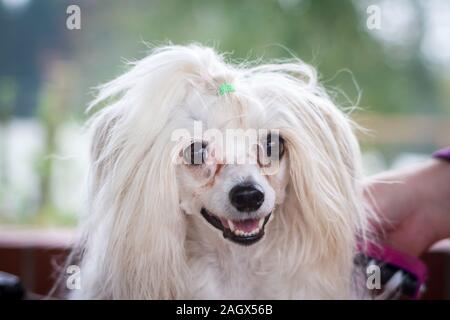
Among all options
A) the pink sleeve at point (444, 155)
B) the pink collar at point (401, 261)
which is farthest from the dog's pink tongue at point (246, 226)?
the pink sleeve at point (444, 155)

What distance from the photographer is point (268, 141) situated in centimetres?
126

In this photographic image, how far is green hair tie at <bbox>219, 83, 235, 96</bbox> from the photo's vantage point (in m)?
1.24

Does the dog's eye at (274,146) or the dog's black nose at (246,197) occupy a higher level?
A: the dog's eye at (274,146)

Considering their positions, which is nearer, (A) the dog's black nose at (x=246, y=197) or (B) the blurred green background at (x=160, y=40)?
(A) the dog's black nose at (x=246, y=197)

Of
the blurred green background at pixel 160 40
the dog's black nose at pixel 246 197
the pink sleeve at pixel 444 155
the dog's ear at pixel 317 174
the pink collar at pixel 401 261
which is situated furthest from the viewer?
the blurred green background at pixel 160 40

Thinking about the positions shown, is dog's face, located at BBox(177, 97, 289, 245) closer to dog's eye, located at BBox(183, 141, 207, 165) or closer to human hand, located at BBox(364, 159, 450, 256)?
dog's eye, located at BBox(183, 141, 207, 165)

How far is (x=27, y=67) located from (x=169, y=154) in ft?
6.83

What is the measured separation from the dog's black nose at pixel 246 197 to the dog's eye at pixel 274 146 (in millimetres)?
110

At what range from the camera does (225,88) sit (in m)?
1.24

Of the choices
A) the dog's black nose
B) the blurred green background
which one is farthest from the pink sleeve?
the blurred green background

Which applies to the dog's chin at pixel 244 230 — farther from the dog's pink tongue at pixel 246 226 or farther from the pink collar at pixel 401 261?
the pink collar at pixel 401 261

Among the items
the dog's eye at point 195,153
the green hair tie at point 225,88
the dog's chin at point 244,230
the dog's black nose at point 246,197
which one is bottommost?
the dog's chin at point 244,230

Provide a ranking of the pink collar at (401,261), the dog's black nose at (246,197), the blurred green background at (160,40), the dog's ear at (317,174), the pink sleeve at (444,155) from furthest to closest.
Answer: the blurred green background at (160,40), the pink sleeve at (444,155), the pink collar at (401,261), the dog's ear at (317,174), the dog's black nose at (246,197)

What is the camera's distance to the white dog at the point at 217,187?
1.22 metres
